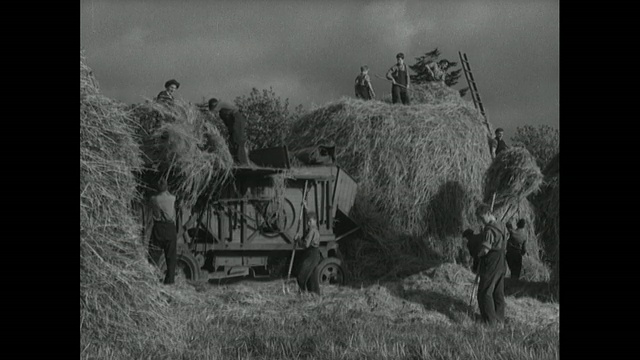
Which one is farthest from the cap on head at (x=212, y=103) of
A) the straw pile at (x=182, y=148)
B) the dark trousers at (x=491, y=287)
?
the dark trousers at (x=491, y=287)

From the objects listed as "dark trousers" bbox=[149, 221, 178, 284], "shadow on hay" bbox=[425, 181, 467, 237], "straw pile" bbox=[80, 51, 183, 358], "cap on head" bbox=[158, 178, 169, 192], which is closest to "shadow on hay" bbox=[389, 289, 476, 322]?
"shadow on hay" bbox=[425, 181, 467, 237]

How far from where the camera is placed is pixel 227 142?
11.2m

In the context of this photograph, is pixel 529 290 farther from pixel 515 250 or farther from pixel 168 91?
pixel 168 91

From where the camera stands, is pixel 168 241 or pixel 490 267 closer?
pixel 490 267

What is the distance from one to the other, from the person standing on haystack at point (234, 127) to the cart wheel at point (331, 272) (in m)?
2.15

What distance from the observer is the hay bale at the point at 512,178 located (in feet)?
39.9

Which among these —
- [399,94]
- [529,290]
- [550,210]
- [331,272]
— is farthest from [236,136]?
[550,210]

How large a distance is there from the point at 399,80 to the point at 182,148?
743 centimetres

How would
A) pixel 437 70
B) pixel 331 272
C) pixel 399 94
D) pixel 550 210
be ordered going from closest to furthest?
pixel 331 272 < pixel 550 210 < pixel 399 94 < pixel 437 70

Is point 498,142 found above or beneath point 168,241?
above

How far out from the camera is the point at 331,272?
38.3 ft

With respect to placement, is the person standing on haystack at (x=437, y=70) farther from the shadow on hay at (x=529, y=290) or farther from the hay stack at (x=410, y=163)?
the shadow on hay at (x=529, y=290)

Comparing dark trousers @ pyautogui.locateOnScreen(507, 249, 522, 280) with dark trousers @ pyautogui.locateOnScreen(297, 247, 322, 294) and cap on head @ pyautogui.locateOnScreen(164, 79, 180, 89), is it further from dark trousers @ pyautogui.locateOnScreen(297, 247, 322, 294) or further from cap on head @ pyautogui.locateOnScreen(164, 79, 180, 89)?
cap on head @ pyautogui.locateOnScreen(164, 79, 180, 89)

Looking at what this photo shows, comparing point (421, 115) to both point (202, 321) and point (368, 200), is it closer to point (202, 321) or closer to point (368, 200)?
point (368, 200)
